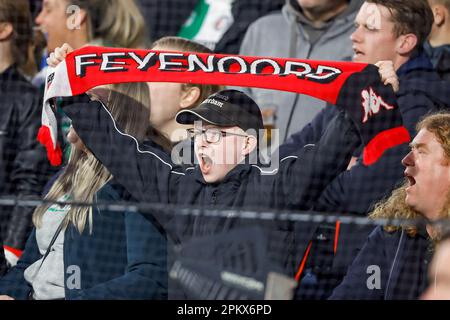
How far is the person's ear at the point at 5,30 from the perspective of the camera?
17.3ft

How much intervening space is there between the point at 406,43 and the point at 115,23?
55.6 inches

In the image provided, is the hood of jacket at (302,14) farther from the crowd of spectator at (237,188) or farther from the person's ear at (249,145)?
the person's ear at (249,145)

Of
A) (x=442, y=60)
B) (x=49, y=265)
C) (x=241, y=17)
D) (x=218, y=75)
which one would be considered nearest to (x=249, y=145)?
(x=218, y=75)

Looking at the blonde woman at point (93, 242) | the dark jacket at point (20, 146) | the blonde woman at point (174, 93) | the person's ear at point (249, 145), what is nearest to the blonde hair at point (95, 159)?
the blonde woman at point (93, 242)

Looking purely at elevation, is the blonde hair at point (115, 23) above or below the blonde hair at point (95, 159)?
→ above

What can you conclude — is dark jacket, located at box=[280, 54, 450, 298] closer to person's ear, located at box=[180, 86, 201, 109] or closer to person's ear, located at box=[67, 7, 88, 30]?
person's ear, located at box=[180, 86, 201, 109]

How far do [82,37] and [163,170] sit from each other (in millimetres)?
1480

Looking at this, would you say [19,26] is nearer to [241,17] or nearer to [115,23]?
[115,23]

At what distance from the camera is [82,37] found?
510 cm

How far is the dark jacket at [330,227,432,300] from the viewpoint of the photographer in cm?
353

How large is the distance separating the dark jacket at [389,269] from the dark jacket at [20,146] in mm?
1740

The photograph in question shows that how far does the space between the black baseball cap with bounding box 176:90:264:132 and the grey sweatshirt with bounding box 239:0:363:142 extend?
3.12 ft

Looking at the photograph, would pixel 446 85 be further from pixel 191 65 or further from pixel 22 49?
pixel 22 49
